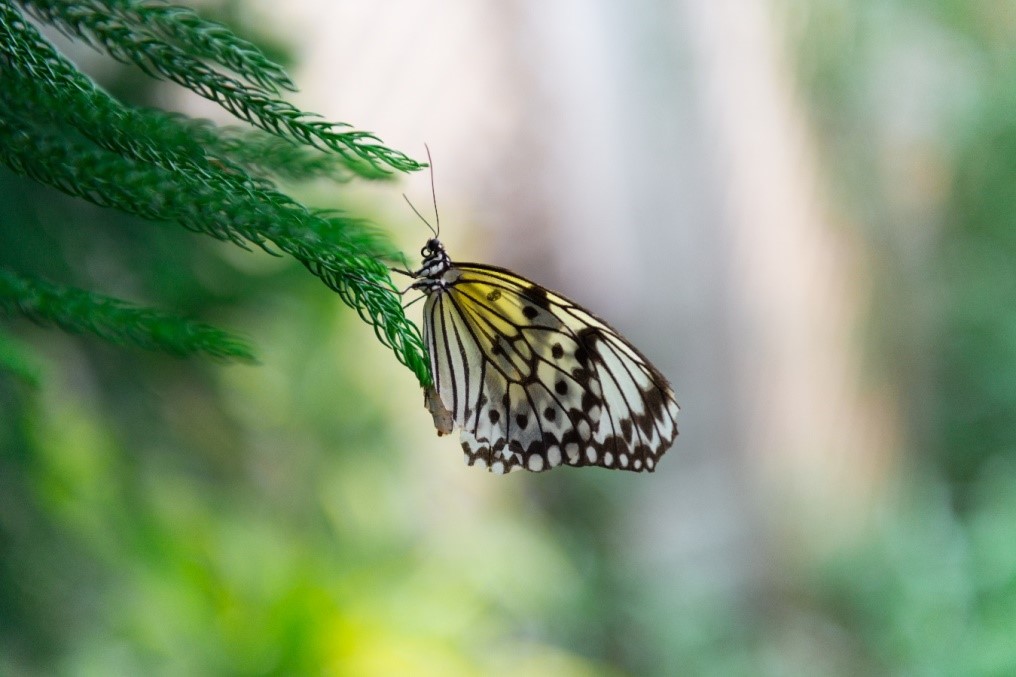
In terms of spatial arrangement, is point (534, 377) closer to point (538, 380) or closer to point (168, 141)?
point (538, 380)

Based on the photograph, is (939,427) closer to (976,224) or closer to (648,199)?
(976,224)

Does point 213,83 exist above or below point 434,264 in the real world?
below

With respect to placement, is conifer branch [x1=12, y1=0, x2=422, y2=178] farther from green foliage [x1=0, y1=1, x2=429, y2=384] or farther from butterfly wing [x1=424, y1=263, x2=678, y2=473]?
butterfly wing [x1=424, y1=263, x2=678, y2=473]

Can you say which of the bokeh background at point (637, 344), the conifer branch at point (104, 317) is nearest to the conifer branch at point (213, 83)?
the conifer branch at point (104, 317)

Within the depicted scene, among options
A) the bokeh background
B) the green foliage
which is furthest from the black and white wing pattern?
the green foliage

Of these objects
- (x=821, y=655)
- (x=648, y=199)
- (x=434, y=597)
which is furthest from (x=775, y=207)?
(x=434, y=597)

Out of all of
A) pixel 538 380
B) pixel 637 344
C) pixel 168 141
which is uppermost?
pixel 637 344

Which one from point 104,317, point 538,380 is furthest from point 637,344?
point 104,317
